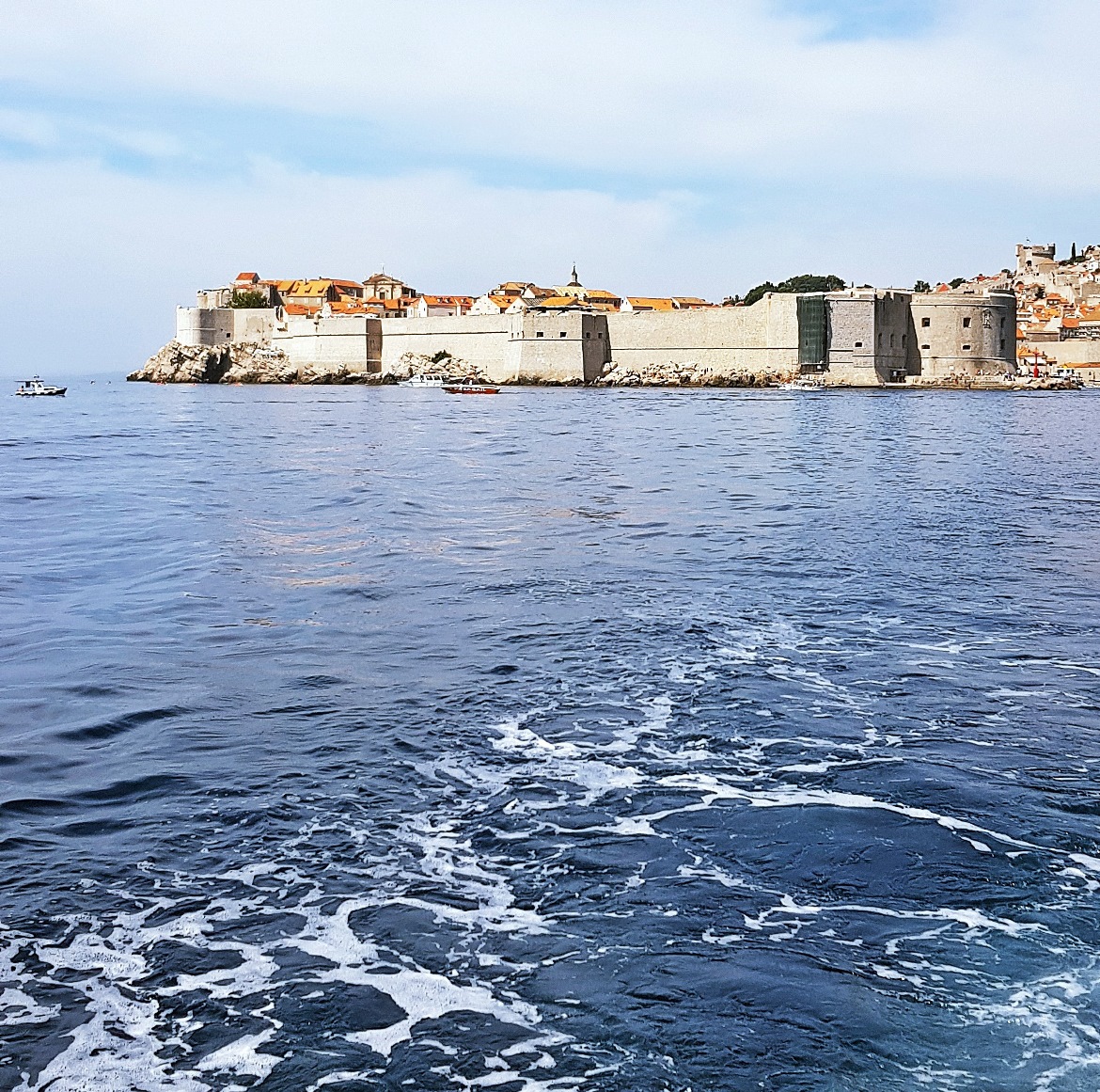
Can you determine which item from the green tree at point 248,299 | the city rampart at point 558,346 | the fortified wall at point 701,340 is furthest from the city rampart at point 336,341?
the city rampart at point 558,346

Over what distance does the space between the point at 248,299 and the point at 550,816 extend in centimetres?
4921

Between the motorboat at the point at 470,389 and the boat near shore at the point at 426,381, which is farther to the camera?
the boat near shore at the point at 426,381

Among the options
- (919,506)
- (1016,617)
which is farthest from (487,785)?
(919,506)

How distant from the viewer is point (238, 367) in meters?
47.6

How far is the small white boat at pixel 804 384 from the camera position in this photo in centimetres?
3734

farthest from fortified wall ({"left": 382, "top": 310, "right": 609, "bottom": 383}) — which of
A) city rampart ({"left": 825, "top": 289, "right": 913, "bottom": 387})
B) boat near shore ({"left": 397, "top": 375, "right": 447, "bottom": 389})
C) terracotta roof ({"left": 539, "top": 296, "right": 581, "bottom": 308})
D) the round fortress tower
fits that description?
the round fortress tower

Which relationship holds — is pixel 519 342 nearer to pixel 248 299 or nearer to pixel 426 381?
pixel 426 381

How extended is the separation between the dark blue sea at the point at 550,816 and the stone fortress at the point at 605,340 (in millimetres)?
31212

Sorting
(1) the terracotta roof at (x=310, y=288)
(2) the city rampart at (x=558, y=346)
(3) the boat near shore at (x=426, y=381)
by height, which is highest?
(1) the terracotta roof at (x=310, y=288)

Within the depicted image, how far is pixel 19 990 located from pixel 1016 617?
408cm

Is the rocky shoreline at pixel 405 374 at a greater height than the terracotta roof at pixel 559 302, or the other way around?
the terracotta roof at pixel 559 302

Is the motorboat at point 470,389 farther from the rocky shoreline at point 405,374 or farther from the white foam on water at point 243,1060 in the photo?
the white foam on water at point 243,1060

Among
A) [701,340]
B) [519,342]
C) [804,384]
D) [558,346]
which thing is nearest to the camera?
[804,384]

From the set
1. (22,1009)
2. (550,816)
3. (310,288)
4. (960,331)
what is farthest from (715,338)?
(22,1009)
